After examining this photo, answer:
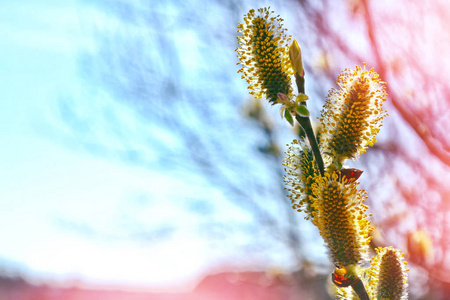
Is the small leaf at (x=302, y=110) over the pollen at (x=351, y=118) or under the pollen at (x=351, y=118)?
under

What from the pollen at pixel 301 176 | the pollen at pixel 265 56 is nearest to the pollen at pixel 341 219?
the pollen at pixel 301 176

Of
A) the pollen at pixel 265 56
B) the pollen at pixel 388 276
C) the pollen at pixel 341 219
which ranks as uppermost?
the pollen at pixel 265 56

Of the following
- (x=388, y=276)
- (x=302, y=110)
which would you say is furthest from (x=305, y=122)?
(x=388, y=276)

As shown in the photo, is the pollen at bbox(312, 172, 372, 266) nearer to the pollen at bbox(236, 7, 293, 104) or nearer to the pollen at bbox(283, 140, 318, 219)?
the pollen at bbox(283, 140, 318, 219)

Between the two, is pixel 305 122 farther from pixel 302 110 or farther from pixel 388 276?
pixel 388 276

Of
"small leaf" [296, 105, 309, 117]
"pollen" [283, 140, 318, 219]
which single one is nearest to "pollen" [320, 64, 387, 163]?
"pollen" [283, 140, 318, 219]

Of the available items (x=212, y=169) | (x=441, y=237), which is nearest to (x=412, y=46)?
(x=441, y=237)

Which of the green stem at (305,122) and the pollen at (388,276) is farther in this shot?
the pollen at (388,276)

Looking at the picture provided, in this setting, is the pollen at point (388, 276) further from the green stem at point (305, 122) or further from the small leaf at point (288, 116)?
the small leaf at point (288, 116)
